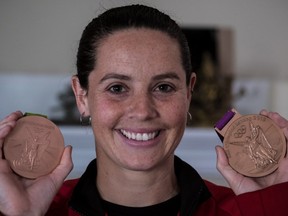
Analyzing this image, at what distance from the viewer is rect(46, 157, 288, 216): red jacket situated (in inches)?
52.8

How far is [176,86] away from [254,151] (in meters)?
0.31

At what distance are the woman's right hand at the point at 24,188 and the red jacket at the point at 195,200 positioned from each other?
0.09 metres

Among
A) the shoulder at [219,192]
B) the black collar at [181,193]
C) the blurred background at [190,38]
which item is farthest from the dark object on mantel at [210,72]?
the black collar at [181,193]

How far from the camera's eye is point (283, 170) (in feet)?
4.60

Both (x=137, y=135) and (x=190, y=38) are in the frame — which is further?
(x=190, y=38)

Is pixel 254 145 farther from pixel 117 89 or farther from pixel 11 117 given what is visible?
pixel 11 117

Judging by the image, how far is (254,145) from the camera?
143 centimetres

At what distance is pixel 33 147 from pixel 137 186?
322 millimetres

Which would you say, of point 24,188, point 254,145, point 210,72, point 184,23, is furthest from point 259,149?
point 184,23

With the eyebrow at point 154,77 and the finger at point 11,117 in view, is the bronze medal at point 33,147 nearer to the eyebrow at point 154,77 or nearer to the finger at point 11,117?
the finger at point 11,117

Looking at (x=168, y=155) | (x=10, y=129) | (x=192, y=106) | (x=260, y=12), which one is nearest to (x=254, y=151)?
(x=168, y=155)

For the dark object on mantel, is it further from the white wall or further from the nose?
the nose

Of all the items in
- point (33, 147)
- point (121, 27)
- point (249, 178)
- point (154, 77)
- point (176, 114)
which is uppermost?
point (121, 27)

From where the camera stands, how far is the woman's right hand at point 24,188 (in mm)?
1284
